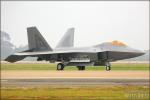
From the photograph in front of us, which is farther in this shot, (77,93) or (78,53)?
(78,53)

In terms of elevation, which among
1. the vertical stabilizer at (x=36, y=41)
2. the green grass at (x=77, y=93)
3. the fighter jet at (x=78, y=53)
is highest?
the vertical stabilizer at (x=36, y=41)

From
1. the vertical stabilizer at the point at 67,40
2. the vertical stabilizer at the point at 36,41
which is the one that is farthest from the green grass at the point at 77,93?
the vertical stabilizer at the point at 67,40

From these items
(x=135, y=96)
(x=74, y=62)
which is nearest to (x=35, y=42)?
(x=74, y=62)

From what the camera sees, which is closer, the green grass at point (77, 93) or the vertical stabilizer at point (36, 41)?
the green grass at point (77, 93)

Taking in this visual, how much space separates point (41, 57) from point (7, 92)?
89.2 ft

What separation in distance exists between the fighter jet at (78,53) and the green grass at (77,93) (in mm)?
21224

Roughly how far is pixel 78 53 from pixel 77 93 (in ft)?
85.2

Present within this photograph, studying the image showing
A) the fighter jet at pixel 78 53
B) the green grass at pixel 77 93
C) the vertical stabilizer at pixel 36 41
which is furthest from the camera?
the vertical stabilizer at pixel 36 41

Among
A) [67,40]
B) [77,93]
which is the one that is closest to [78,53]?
[67,40]

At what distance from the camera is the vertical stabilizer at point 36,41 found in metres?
43.7

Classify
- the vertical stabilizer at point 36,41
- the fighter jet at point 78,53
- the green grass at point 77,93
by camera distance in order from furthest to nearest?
1. the vertical stabilizer at point 36,41
2. the fighter jet at point 78,53
3. the green grass at point 77,93

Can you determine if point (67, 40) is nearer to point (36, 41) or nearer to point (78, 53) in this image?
point (36, 41)

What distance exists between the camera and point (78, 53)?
137 feet

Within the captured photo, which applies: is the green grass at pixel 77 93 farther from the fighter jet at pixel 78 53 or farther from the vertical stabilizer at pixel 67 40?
the vertical stabilizer at pixel 67 40
